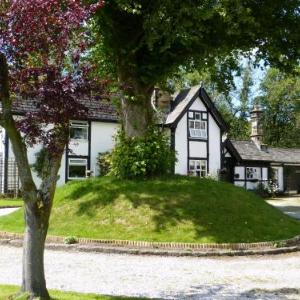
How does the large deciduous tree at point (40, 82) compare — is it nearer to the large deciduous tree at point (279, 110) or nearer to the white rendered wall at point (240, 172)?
the white rendered wall at point (240, 172)

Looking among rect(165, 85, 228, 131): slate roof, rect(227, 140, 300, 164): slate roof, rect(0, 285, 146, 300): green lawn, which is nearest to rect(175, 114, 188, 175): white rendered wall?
rect(165, 85, 228, 131): slate roof

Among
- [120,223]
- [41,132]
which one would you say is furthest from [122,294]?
[120,223]

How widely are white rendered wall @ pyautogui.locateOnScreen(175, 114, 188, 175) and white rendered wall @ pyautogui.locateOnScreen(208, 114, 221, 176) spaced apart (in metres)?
2.50

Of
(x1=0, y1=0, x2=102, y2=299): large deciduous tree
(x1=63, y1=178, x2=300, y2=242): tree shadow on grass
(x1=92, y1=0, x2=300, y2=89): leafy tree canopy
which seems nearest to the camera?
(x1=0, y1=0, x2=102, y2=299): large deciduous tree

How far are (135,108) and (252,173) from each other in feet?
94.3

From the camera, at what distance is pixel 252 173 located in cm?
4500

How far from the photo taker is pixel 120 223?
14664mm

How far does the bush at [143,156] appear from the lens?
1719cm

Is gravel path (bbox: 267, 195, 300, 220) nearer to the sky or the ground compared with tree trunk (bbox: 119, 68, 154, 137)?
nearer to the ground

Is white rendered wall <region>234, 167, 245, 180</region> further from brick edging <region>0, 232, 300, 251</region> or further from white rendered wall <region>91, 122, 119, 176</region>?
brick edging <region>0, 232, 300, 251</region>

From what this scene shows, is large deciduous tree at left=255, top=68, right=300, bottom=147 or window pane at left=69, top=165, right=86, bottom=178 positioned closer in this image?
window pane at left=69, top=165, right=86, bottom=178

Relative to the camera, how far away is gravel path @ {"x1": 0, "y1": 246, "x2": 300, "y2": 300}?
27.5 ft

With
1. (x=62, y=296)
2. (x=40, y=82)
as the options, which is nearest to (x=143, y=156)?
(x=62, y=296)

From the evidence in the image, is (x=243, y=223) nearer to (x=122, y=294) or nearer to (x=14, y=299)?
(x=122, y=294)
